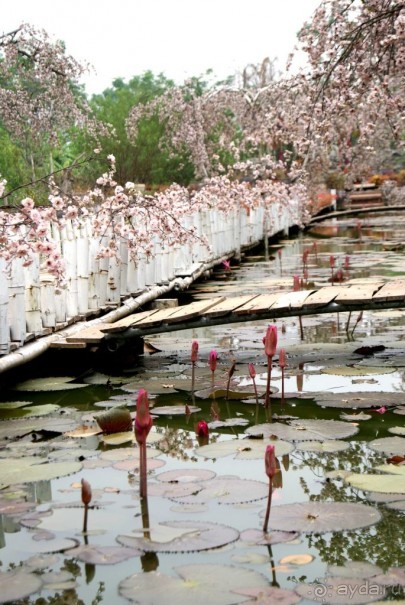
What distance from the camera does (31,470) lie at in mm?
4621

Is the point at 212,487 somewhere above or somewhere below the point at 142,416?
below

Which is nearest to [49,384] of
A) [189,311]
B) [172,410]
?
[189,311]

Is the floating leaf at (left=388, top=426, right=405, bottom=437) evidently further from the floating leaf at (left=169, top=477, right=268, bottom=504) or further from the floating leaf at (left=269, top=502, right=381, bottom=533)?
the floating leaf at (left=269, top=502, right=381, bottom=533)

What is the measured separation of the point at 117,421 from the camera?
5414 mm

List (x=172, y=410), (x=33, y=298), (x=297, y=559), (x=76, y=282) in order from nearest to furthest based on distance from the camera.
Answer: (x=297, y=559)
(x=172, y=410)
(x=33, y=298)
(x=76, y=282)

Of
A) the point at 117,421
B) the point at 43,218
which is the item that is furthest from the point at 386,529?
the point at 43,218

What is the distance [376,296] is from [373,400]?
149cm

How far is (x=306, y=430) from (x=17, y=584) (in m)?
2.38

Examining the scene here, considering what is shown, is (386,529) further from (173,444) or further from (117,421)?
(117,421)

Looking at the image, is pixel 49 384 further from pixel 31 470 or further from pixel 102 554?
pixel 102 554

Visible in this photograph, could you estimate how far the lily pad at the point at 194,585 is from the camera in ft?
10.2

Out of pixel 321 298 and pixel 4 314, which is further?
pixel 321 298

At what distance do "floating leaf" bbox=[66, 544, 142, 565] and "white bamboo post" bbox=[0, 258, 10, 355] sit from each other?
3442 mm

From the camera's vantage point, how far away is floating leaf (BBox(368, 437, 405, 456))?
4832 mm
